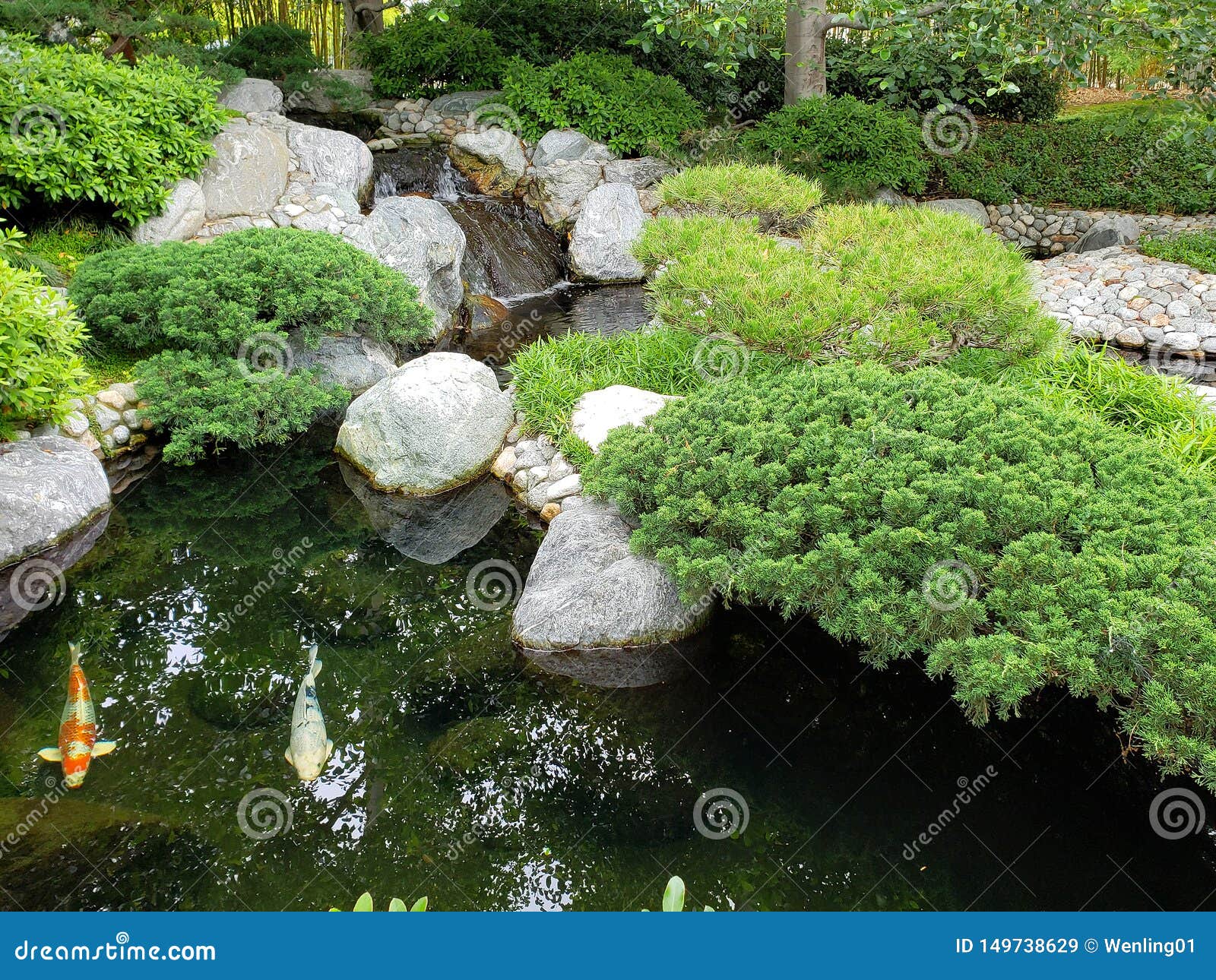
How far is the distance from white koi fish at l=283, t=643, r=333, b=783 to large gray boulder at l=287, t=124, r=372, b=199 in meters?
8.26

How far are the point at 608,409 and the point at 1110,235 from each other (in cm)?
870

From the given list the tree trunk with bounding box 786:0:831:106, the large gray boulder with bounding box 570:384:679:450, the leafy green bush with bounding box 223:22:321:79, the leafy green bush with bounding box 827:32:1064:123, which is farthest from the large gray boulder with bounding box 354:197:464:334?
the leafy green bush with bounding box 827:32:1064:123

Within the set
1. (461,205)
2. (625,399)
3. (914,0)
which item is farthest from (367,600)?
(914,0)

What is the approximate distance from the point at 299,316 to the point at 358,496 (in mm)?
1664

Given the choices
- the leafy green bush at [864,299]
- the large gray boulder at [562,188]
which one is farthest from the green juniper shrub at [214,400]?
the large gray boulder at [562,188]

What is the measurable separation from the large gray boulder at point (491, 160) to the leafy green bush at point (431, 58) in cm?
154

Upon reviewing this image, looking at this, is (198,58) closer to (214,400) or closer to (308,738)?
(214,400)

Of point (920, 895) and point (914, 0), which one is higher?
point (914, 0)

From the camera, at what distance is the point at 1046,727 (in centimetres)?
452

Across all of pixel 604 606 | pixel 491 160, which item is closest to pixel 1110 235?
pixel 491 160

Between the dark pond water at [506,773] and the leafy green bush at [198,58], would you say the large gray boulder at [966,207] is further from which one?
the dark pond water at [506,773]

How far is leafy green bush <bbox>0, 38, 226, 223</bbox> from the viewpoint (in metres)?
7.90

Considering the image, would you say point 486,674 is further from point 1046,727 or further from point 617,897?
point 1046,727

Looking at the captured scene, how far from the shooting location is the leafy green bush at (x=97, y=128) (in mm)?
7902
